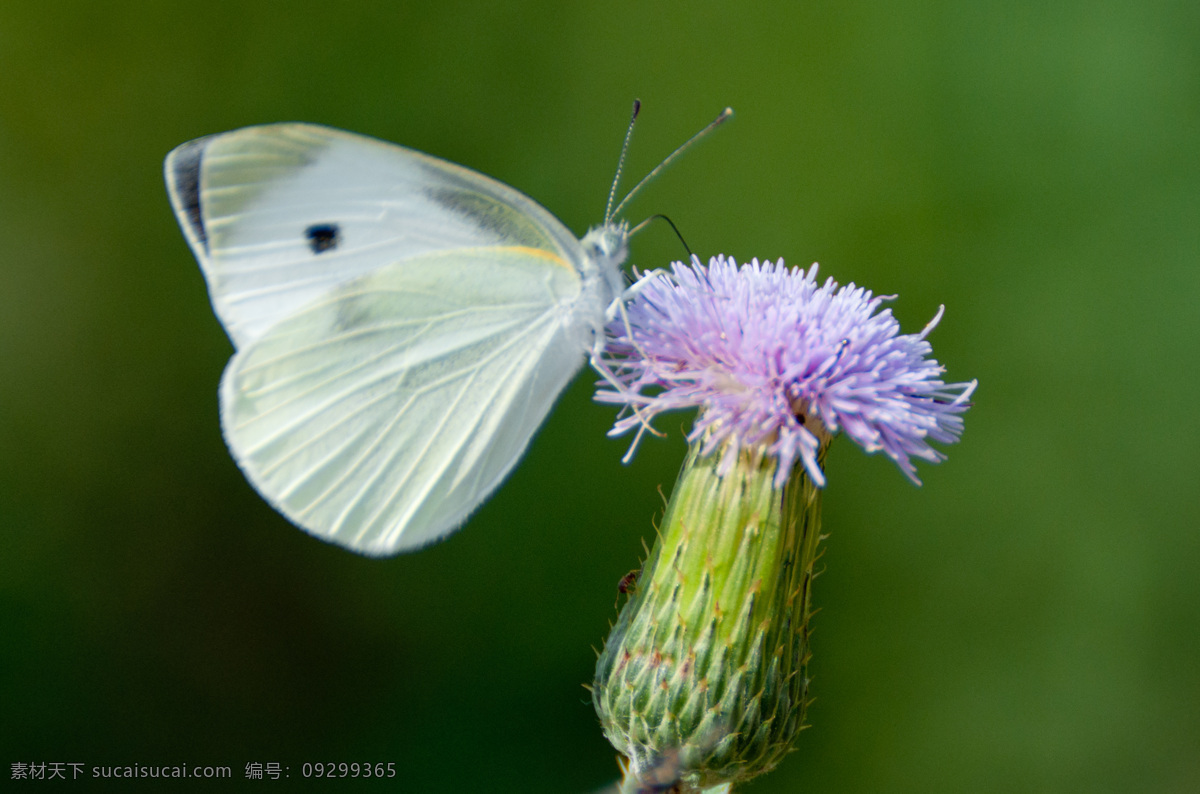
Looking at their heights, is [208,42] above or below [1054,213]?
above

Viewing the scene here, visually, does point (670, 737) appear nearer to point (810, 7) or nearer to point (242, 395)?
point (242, 395)

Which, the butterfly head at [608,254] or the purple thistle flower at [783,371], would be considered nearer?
the purple thistle flower at [783,371]

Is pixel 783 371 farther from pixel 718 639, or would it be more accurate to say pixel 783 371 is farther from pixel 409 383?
pixel 409 383

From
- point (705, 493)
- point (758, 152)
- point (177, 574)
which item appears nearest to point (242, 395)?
point (705, 493)

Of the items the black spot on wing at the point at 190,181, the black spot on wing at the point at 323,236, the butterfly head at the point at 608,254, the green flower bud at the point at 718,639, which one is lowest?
the green flower bud at the point at 718,639

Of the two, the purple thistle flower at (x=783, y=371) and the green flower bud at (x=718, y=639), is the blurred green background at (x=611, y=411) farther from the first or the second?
the purple thistle flower at (x=783, y=371)

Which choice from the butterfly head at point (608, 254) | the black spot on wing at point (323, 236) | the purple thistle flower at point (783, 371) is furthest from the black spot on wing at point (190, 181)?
the purple thistle flower at point (783, 371)

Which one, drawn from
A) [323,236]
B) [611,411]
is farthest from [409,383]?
[611,411]
